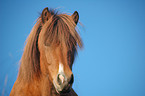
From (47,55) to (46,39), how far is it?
11.8 inches

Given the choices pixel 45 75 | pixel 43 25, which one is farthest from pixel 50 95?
pixel 43 25

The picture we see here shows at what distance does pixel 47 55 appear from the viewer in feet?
8.94

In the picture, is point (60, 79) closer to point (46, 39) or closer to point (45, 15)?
point (46, 39)

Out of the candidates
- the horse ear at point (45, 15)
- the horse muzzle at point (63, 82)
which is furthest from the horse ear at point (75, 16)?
the horse muzzle at point (63, 82)

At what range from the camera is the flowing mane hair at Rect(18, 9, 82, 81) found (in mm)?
2795

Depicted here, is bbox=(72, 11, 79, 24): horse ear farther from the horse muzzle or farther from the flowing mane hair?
the horse muzzle

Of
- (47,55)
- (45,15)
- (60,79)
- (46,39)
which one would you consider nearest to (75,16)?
(45,15)

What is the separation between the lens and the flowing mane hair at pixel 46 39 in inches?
110

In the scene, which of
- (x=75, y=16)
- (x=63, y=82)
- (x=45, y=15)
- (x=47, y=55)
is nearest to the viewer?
(x=63, y=82)

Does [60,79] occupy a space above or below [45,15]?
below

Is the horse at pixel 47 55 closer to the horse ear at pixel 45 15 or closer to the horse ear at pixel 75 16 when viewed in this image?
the horse ear at pixel 45 15

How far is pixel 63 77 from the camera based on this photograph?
2.31 meters

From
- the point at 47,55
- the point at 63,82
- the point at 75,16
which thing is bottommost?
the point at 63,82

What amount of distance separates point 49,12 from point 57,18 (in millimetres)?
268
